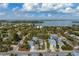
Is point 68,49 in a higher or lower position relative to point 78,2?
lower

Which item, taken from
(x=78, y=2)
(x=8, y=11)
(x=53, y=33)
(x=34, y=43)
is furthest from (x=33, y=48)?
(x=78, y=2)

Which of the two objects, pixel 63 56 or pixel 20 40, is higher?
pixel 20 40

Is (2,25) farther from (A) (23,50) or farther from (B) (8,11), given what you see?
(A) (23,50)

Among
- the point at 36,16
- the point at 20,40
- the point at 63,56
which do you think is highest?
the point at 36,16

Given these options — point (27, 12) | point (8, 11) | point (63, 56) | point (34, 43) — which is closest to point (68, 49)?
point (63, 56)

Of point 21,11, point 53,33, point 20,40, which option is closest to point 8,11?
point 21,11

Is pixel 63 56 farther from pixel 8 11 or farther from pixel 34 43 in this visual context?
pixel 8 11

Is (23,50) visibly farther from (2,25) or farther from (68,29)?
(68,29)
